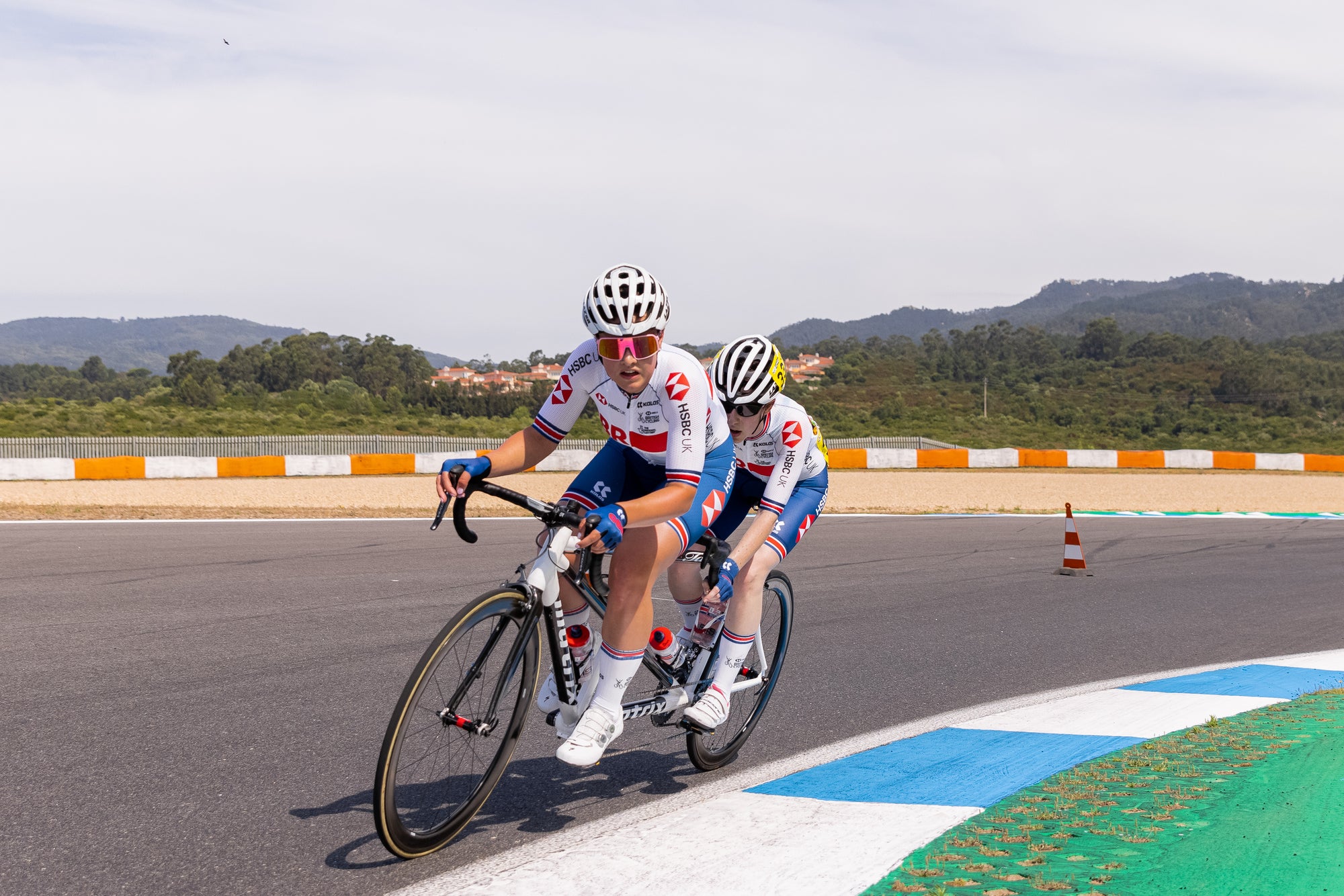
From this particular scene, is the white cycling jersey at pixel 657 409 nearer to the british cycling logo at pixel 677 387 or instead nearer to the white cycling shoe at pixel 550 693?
the british cycling logo at pixel 677 387

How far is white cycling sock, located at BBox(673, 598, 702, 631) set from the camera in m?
4.76

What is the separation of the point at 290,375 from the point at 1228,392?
7745 centimetres

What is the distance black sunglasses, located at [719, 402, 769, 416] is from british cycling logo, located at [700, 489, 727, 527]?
1.56 feet

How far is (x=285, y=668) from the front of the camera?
250 inches

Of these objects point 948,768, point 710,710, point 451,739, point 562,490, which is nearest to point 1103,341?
point 562,490

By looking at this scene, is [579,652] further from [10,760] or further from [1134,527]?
[1134,527]

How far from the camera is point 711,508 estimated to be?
4.33 metres

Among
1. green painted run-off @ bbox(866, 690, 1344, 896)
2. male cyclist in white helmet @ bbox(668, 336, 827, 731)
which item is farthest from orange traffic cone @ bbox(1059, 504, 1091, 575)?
male cyclist in white helmet @ bbox(668, 336, 827, 731)

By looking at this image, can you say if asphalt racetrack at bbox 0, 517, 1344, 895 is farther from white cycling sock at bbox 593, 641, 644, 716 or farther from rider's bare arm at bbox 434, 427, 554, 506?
rider's bare arm at bbox 434, 427, 554, 506

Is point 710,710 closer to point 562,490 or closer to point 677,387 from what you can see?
point 677,387

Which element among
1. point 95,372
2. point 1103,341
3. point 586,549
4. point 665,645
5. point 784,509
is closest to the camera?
point 586,549

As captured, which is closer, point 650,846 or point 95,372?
point 650,846

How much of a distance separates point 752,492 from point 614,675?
1551mm

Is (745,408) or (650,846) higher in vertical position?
(745,408)
